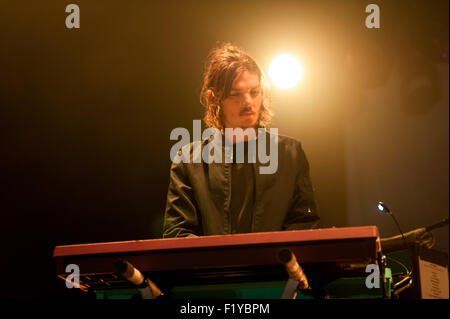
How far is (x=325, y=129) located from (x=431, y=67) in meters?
1.40

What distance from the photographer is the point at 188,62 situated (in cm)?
386

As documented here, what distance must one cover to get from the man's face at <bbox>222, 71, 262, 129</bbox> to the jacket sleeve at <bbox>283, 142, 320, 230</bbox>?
0.37m

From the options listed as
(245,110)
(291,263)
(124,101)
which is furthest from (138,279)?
(124,101)

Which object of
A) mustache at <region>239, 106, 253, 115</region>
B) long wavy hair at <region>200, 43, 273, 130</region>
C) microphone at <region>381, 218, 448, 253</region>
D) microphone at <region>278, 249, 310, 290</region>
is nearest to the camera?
microphone at <region>278, 249, 310, 290</region>

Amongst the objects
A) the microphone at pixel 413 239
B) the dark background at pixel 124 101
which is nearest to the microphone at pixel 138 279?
the dark background at pixel 124 101

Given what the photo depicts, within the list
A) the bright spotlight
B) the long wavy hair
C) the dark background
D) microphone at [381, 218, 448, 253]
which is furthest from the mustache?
microphone at [381, 218, 448, 253]

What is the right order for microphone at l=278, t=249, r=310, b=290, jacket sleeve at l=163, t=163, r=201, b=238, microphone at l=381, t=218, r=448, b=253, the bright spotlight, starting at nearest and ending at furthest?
1. microphone at l=278, t=249, r=310, b=290
2. jacket sleeve at l=163, t=163, r=201, b=238
3. microphone at l=381, t=218, r=448, b=253
4. the bright spotlight

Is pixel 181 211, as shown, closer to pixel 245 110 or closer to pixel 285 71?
pixel 245 110

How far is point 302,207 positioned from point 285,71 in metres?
1.96

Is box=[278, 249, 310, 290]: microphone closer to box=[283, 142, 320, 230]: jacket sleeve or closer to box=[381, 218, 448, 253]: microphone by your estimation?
box=[283, 142, 320, 230]: jacket sleeve

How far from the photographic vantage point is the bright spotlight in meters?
4.06

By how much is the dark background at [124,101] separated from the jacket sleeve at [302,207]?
1441mm

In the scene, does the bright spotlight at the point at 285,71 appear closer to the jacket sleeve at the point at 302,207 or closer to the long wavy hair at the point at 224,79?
the long wavy hair at the point at 224,79
